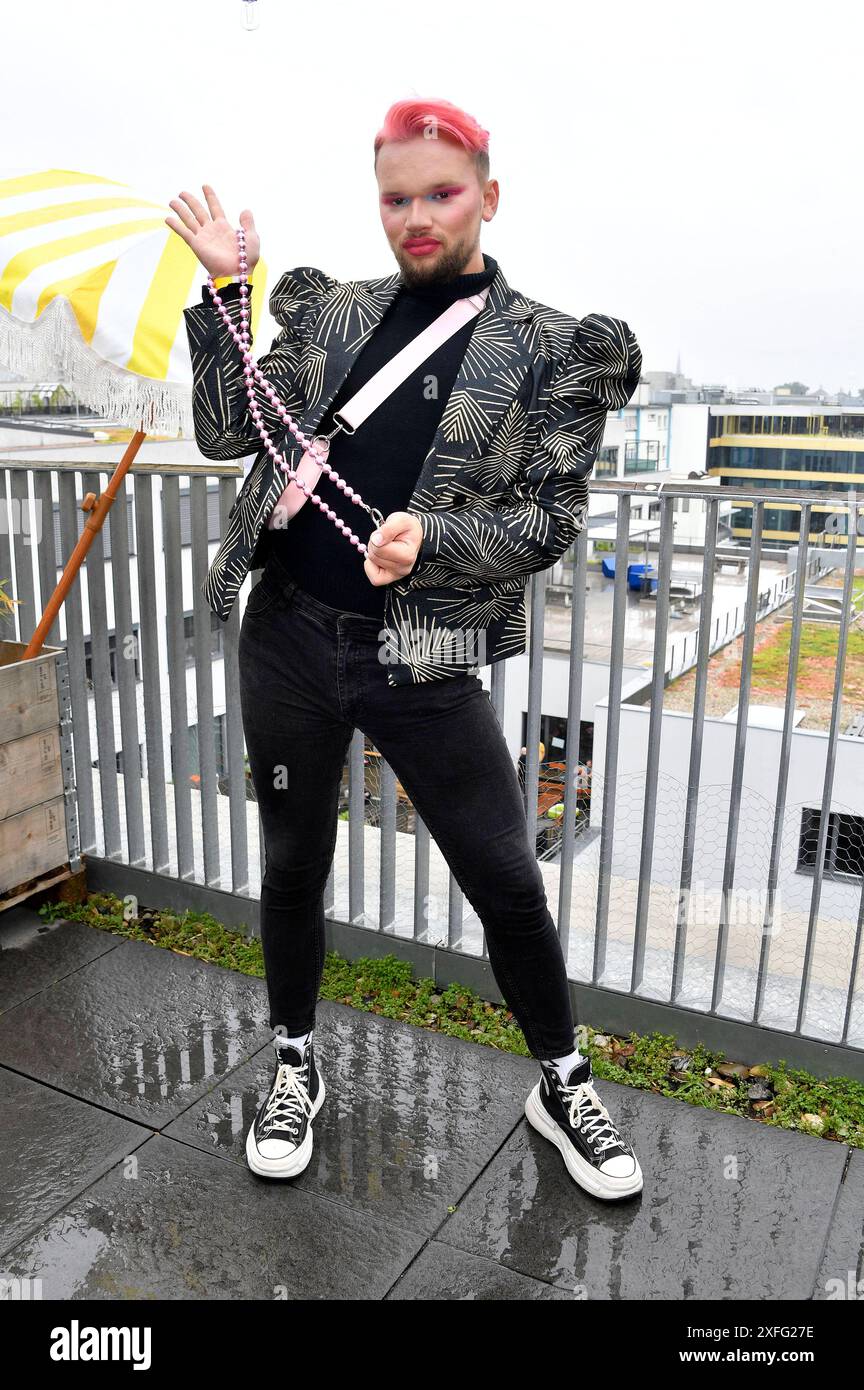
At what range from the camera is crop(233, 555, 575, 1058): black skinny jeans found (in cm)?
173

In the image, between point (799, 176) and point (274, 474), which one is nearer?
point (274, 474)

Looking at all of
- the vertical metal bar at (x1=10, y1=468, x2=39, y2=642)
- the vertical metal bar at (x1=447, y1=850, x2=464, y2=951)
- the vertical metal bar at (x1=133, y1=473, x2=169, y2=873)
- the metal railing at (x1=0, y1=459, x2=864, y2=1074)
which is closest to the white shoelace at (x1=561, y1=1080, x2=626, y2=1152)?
the metal railing at (x1=0, y1=459, x2=864, y2=1074)

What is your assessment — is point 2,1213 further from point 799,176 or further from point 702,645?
point 799,176

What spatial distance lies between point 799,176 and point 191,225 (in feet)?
23.5

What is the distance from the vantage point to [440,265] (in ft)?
5.25

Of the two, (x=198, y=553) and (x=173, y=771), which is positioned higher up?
(x=198, y=553)

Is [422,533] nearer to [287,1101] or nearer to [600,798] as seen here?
[600,798]

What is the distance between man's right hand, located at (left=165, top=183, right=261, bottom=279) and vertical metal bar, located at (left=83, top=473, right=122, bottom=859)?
1331 millimetres

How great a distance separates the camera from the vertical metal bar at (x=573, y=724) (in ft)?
7.49

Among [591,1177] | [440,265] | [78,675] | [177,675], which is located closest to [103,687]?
[78,675]

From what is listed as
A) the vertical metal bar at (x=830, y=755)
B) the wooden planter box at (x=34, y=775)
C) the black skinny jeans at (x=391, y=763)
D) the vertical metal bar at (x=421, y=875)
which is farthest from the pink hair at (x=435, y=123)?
the wooden planter box at (x=34, y=775)

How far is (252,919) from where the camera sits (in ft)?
9.66
